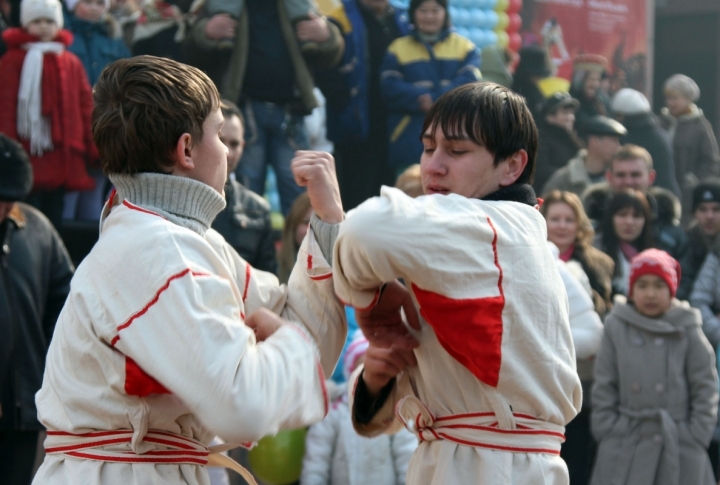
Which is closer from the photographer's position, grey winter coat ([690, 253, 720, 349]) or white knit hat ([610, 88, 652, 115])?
grey winter coat ([690, 253, 720, 349])

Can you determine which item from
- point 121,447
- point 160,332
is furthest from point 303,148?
point 160,332

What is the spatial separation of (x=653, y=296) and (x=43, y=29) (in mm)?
3576

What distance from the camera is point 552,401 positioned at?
2.40 meters

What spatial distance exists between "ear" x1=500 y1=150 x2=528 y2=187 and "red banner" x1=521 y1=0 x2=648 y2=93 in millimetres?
6035

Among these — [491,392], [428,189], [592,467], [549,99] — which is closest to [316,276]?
[428,189]

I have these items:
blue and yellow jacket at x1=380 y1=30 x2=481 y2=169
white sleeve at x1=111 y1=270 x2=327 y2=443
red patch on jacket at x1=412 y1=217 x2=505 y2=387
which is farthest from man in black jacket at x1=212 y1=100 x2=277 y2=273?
white sleeve at x1=111 y1=270 x2=327 y2=443

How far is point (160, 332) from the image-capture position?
6.58 ft

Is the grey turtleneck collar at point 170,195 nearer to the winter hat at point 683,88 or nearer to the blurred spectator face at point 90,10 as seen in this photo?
the blurred spectator face at point 90,10

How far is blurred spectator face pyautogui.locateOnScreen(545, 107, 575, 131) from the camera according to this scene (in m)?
8.18

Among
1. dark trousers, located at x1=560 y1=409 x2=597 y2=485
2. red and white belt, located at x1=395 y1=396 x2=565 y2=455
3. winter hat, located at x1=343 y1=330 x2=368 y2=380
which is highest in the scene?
red and white belt, located at x1=395 y1=396 x2=565 y2=455

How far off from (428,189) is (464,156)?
14cm

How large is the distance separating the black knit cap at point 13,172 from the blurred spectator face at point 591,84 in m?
5.55

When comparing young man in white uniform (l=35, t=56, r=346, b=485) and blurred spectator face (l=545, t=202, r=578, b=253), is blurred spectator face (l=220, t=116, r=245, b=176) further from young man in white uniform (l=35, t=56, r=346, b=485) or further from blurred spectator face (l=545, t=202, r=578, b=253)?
young man in white uniform (l=35, t=56, r=346, b=485)

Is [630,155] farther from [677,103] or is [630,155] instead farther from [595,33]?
[677,103]
